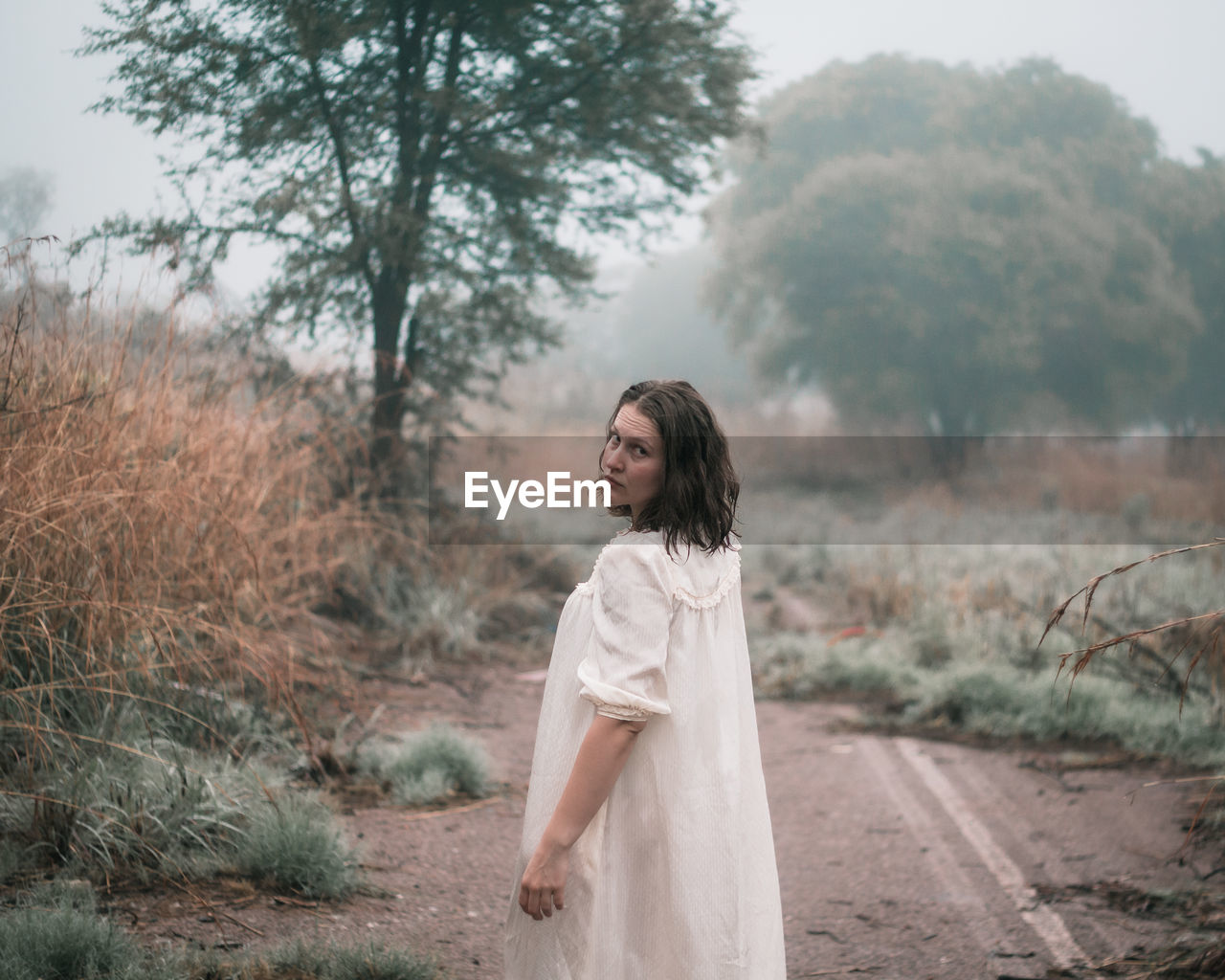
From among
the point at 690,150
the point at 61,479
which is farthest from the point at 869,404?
the point at 61,479

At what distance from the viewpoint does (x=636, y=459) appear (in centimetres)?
171

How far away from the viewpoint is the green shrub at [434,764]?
4199 millimetres

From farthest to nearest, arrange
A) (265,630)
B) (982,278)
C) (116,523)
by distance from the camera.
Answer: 1. (982,278)
2. (265,630)
3. (116,523)

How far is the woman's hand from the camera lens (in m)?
1.54

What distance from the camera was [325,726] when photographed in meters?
4.57

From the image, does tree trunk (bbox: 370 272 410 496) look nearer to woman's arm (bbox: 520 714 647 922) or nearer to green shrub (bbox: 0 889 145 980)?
green shrub (bbox: 0 889 145 980)

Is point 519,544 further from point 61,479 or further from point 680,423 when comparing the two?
point 680,423

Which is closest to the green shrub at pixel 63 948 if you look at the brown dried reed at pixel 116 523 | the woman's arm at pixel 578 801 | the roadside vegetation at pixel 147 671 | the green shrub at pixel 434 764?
the roadside vegetation at pixel 147 671

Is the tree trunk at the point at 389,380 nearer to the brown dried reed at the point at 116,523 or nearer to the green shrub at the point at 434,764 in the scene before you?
the brown dried reed at the point at 116,523

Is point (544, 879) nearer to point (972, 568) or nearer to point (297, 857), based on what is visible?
point (297, 857)

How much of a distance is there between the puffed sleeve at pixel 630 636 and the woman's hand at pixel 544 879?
240 mm

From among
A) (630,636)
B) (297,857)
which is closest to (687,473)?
(630,636)

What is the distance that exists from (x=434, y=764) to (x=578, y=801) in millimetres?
3031

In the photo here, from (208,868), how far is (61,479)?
1417 millimetres
